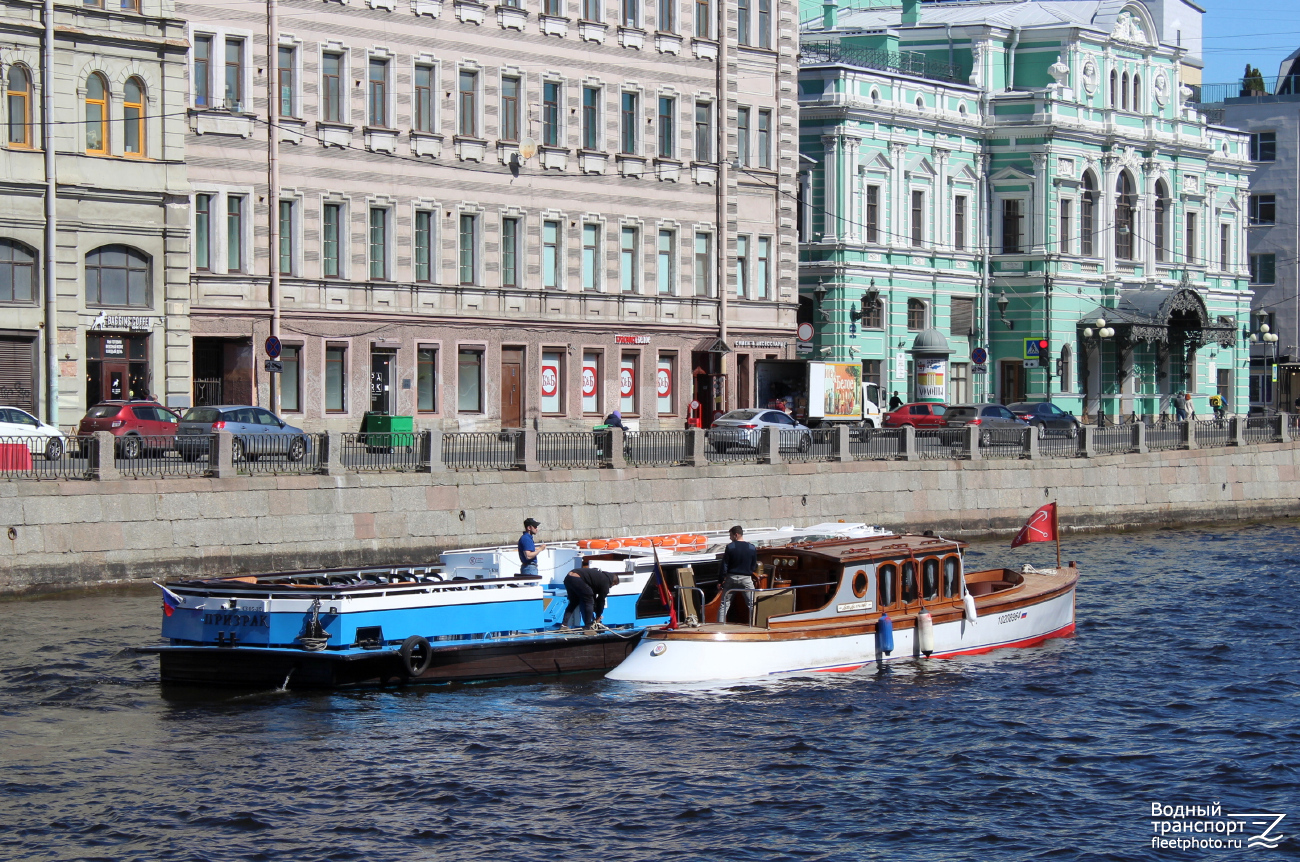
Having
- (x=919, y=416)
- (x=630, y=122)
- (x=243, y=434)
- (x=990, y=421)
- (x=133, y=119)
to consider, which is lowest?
(x=243, y=434)

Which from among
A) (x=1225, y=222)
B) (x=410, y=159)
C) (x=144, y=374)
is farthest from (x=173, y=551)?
(x=1225, y=222)

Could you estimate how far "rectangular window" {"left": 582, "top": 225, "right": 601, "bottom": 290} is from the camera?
5262cm

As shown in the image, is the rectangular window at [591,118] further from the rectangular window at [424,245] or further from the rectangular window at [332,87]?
the rectangular window at [332,87]

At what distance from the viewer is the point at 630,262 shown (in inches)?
2117

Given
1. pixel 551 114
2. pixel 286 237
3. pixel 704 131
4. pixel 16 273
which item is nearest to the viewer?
pixel 16 273

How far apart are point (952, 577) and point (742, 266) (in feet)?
97.4

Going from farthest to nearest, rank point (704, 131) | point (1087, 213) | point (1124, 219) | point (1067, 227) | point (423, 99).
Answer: point (1124, 219) → point (1087, 213) → point (1067, 227) → point (704, 131) → point (423, 99)

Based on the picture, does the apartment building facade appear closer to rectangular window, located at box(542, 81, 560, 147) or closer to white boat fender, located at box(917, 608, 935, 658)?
rectangular window, located at box(542, 81, 560, 147)

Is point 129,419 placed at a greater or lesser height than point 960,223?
lesser

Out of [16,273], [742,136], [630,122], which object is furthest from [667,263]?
[16,273]

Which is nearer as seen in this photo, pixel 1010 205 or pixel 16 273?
pixel 16 273

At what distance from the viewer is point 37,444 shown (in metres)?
31.9

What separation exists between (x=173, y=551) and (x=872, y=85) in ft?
123

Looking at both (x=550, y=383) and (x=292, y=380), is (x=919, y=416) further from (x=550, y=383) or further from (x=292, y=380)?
(x=292, y=380)
